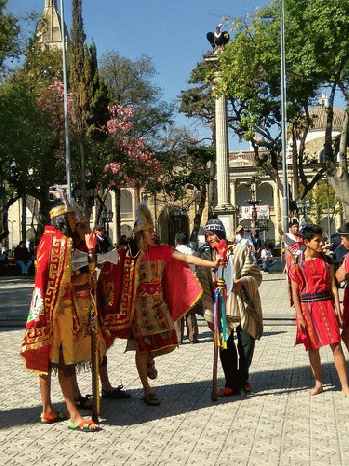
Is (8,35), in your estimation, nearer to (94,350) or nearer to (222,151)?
(222,151)

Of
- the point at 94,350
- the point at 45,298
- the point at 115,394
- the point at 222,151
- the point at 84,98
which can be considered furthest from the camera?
the point at 84,98

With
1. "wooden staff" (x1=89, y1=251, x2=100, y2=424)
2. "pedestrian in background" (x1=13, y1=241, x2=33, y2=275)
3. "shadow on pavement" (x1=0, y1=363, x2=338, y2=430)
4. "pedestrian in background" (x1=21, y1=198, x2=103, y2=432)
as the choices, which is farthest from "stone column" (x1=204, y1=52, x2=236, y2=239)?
"pedestrian in background" (x1=21, y1=198, x2=103, y2=432)

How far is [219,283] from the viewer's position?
8125mm

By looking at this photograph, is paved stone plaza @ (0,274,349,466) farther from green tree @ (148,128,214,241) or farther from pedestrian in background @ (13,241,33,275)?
green tree @ (148,128,214,241)

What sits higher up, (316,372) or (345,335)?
(345,335)

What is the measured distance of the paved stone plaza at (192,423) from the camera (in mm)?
5953

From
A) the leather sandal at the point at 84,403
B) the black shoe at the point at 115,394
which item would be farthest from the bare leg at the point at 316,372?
the leather sandal at the point at 84,403

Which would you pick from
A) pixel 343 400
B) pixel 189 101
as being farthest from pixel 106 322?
pixel 189 101

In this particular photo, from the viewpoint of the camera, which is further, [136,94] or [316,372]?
[136,94]

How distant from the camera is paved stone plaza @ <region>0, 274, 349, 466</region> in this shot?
5953mm

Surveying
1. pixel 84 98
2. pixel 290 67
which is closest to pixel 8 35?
pixel 84 98

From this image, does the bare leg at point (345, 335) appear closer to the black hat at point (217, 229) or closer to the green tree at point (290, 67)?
the black hat at point (217, 229)

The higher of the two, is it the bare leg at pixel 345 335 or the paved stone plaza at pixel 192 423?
the bare leg at pixel 345 335

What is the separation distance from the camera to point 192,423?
696cm
